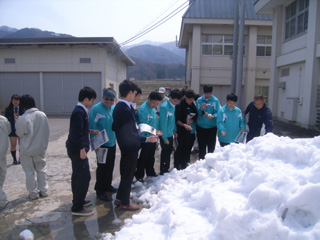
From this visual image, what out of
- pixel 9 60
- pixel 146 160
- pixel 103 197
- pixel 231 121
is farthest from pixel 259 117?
pixel 9 60

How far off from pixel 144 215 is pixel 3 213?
2.20 metres

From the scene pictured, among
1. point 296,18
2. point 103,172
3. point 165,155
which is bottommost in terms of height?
point 103,172

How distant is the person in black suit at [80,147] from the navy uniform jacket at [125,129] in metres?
0.45

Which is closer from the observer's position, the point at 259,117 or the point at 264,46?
the point at 259,117

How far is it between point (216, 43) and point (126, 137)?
16338mm

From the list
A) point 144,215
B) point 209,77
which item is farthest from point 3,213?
point 209,77

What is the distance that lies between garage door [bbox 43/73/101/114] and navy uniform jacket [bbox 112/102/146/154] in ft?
44.5

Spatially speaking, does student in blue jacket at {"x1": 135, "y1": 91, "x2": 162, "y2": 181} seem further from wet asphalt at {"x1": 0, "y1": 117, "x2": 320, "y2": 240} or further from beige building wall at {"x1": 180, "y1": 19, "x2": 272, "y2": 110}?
beige building wall at {"x1": 180, "y1": 19, "x2": 272, "y2": 110}

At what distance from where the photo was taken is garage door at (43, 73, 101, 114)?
16922 millimetres

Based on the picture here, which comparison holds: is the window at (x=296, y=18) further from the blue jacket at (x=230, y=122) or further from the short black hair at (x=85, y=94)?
the short black hair at (x=85, y=94)

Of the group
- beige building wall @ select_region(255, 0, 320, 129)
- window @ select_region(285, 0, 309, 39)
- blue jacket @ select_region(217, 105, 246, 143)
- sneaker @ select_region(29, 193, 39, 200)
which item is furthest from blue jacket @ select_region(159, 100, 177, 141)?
window @ select_region(285, 0, 309, 39)

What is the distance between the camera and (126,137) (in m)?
3.73

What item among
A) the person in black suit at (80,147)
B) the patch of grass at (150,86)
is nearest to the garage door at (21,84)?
the patch of grass at (150,86)

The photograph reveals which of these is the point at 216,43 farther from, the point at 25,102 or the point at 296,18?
the point at 25,102
